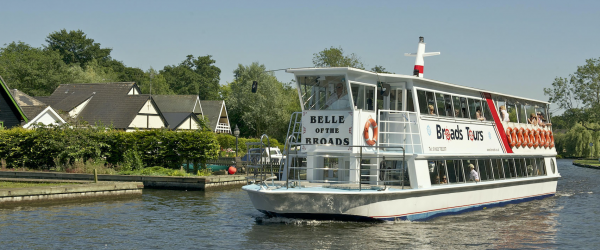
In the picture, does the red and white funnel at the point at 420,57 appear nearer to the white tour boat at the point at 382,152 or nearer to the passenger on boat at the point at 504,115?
the white tour boat at the point at 382,152

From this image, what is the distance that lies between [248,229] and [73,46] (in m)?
100

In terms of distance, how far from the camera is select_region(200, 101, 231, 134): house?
234 ft

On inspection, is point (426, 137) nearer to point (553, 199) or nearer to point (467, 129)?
point (467, 129)

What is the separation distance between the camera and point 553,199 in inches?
1073

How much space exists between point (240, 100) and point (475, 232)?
5730cm

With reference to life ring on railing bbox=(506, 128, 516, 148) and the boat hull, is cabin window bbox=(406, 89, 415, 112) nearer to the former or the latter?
the boat hull

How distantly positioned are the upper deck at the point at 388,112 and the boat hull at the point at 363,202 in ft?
5.13

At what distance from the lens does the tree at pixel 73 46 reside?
105 metres

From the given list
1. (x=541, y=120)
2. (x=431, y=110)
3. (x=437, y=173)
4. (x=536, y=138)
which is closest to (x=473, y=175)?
(x=437, y=173)

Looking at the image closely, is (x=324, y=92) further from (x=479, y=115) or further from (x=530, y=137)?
(x=530, y=137)

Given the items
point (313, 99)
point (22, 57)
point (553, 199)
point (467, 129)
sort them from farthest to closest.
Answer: point (22, 57) < point (553, 199) < point (467, 129) < point (313, 99)

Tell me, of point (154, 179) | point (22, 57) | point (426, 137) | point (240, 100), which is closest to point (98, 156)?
point (154, 179)

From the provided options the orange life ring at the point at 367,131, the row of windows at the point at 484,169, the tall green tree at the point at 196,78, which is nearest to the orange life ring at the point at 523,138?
the row of windows at the point at 484,169

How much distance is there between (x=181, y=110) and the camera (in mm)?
67375
